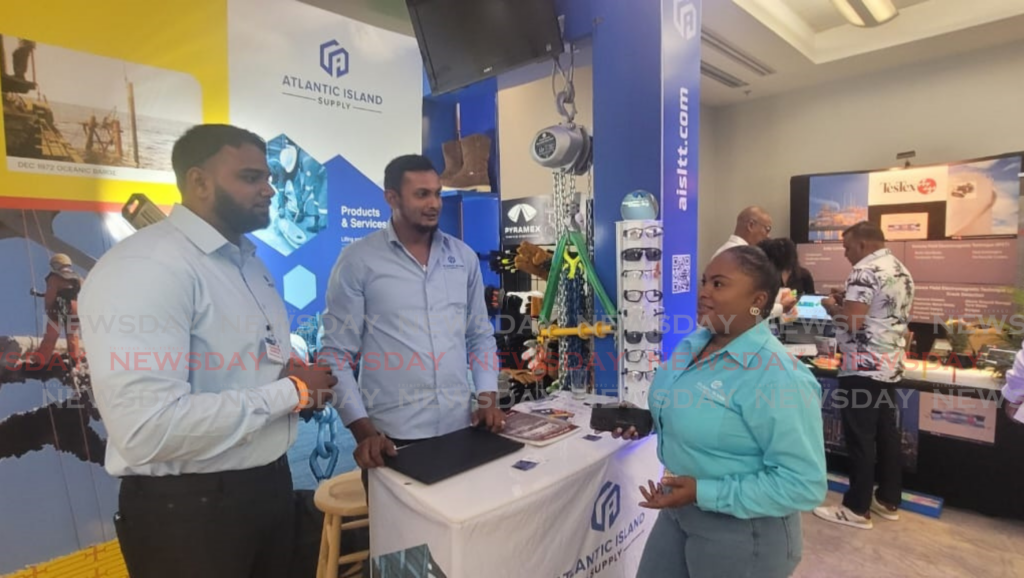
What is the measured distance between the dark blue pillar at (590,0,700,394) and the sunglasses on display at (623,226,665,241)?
0.54ft

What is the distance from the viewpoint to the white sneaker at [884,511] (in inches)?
121

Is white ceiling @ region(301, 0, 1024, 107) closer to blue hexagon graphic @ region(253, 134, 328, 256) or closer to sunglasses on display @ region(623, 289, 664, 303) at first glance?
sunglasses on display @ region(623, 289, 664, 303)

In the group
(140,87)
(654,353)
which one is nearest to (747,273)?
(654,353)

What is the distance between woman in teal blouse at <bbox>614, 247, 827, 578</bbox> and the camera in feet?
3.83

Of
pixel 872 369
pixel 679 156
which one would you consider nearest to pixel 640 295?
pixel 679 156

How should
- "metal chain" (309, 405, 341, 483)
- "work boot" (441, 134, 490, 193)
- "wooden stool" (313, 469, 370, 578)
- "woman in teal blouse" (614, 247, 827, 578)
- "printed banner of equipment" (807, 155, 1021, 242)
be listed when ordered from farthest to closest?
"printed banner of equipment" (807, 155, 1021, 242), "work boot" (441, 134, 490, 193), "metal chain" (309, 405, 341, 483), "wooden stool" (313, 469, 370, 578), "woman in teal blouse" (614, 247, 827, 578)

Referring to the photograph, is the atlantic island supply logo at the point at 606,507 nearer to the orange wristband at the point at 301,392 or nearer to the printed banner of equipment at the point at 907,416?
the orange wristband at the point at 301,392

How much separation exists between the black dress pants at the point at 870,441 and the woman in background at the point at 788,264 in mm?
914

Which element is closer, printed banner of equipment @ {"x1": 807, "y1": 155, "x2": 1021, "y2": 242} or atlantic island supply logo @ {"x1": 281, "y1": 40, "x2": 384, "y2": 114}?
atlantic island supply logo @ {"x1": 281, "y1": 40, "x2": 384, "y2": 114}

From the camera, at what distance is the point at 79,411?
72.9 inches

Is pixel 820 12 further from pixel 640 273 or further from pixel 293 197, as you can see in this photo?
pixel 293 197

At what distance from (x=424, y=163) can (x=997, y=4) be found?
455 centimetres

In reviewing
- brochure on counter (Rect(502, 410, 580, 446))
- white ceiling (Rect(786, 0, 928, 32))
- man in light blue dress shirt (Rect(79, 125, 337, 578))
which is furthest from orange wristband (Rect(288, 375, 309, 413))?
white ceiling (Rect(786, 0, 928, 32))

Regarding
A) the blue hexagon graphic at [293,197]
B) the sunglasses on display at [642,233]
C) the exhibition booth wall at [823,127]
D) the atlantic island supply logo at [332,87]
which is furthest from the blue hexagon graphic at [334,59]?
the sunglasses on display at [642,233]
